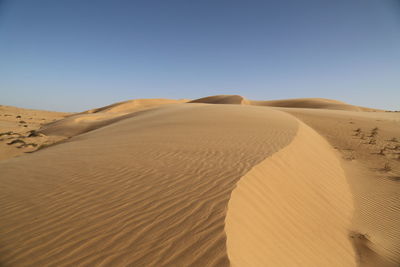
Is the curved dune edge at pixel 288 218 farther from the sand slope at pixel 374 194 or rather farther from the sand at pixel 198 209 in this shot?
the sand slope at pixel 374 194

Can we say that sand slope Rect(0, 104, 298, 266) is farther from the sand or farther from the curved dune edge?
the curved dune edge

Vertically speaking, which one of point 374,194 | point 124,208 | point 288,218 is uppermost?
point 124,208

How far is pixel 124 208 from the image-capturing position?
2.78m

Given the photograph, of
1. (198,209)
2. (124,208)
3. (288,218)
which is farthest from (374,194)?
(124,208)

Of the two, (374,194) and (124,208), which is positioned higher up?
(124,208)

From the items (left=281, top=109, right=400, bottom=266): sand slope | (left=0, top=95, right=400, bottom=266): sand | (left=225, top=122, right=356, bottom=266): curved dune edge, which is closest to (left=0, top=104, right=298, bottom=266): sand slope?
(left=0, top=95, right=400, bottom=266): sand

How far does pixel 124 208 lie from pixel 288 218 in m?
2.49

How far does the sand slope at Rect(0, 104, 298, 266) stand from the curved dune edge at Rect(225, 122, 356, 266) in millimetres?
Result: 226

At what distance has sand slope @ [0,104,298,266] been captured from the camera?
2037 millimetres

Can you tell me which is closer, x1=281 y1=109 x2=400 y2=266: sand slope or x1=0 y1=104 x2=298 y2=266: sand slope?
x1=0 y1=104 x2=298 y2=266: sand slope

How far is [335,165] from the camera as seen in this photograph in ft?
20.4

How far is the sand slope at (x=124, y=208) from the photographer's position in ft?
6.68

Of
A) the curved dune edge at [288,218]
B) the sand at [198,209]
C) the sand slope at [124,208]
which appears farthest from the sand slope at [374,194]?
the sand slope at [124,208]

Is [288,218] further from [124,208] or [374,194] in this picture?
[374,194]
